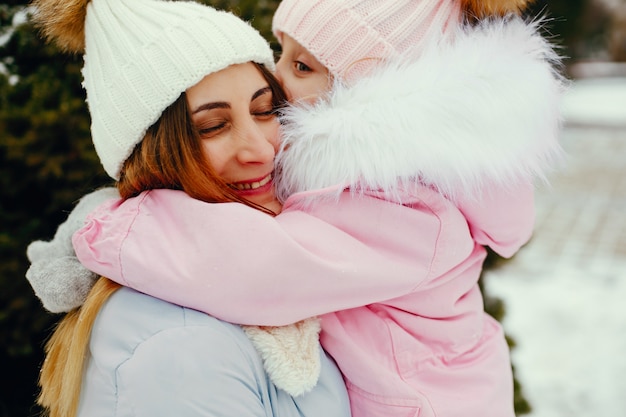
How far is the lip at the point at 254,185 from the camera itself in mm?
1688

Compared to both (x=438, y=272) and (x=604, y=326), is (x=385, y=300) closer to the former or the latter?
(x=438, y=272)

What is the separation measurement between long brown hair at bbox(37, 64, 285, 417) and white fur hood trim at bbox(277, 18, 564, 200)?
0.88 ft

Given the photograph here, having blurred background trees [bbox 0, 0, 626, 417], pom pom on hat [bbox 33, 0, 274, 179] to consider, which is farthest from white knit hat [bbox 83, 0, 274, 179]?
blurred background trees [bbox 0, 0, 626, 417]

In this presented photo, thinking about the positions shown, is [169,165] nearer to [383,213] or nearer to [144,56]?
[144,56]

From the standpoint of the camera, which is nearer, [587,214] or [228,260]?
[228,260]

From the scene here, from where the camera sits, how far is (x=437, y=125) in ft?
5.14

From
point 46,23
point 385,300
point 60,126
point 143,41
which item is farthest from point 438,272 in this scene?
point 60,126

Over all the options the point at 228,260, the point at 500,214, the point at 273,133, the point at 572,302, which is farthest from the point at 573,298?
the point at 228,260

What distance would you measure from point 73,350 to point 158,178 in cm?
48

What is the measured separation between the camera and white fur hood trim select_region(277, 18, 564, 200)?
5.11 feet

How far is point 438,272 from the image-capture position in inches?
65.0

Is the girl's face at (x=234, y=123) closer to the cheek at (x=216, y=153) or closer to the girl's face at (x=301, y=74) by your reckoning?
the cheek at (x=216, y=153)

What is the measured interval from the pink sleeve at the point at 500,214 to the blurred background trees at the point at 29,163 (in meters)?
1.13

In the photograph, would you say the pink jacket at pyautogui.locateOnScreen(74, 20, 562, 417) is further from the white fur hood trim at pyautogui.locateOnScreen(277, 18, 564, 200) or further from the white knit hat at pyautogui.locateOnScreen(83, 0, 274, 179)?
the white knit hat at pyautogui.locateOnScreen(83, 0, 274, 179)
